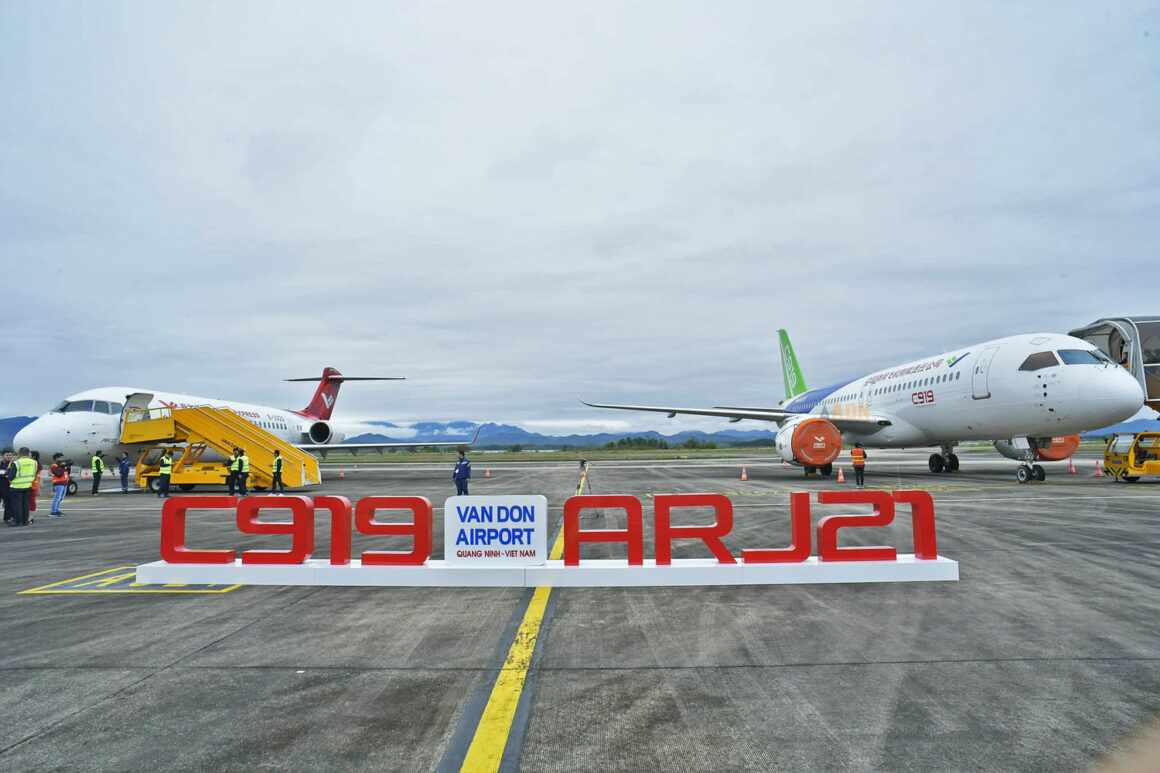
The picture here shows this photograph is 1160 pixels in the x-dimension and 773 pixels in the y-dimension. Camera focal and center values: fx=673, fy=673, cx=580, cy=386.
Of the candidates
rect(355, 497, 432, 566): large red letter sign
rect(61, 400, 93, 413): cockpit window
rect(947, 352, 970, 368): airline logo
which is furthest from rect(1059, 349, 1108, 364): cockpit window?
rect(61, 400, 93, 413): cockpit window

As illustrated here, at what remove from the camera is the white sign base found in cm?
820

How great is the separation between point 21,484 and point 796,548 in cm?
1763

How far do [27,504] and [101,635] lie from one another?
13.2 metres

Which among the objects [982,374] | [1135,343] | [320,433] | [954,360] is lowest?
[320,433]

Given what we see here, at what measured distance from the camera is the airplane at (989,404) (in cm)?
1970

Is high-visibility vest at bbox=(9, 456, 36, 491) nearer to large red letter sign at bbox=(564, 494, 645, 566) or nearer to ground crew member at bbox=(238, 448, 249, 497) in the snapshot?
ground crew member at bbox=(238, 448, 249, 497)

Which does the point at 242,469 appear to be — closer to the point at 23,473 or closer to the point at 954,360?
the point at 23,473

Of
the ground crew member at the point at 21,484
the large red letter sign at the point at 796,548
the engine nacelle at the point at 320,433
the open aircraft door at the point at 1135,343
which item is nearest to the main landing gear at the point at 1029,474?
the open aircraft door at the point at 1135,343

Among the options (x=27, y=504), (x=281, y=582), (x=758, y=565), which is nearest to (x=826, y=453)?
(x=758, y=565)

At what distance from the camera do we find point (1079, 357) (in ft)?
66.0

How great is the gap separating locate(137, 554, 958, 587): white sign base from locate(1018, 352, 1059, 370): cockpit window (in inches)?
610

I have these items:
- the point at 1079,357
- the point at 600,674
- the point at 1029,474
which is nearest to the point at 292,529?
the point at 600,674

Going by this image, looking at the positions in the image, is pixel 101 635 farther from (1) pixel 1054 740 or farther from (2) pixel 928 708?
(1) pixel 1054 740

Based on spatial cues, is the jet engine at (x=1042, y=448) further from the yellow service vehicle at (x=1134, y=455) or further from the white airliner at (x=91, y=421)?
the white airliner at (x=91, y=421)
